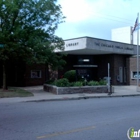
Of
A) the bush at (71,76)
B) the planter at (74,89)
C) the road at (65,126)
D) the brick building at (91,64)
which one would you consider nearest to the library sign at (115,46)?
the brick building at (91,64)

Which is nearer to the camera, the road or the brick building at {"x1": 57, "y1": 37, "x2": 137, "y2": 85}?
the road

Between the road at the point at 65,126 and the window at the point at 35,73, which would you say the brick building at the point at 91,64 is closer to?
the window at the point at 35,73

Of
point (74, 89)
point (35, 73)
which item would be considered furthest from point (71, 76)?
point (35, 73)

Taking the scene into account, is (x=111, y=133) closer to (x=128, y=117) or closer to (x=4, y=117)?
(x=128, y=117)

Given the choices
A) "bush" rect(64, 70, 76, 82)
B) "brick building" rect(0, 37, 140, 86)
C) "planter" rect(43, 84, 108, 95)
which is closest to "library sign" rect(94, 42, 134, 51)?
"brick building" rect(0, 37, 140, 86)

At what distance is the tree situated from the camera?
59.7 ft

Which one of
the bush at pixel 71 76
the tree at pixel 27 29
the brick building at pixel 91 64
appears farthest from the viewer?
the brick building at pixel 91 64

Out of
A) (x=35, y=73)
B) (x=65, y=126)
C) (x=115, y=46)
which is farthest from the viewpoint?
(x=115, y=46)

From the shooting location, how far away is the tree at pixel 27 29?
59.7 ft

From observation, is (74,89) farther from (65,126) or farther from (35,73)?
(65,126)

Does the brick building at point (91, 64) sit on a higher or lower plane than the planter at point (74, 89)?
higher

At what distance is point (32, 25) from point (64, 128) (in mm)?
13716

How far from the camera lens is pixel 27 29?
1928 centimetres

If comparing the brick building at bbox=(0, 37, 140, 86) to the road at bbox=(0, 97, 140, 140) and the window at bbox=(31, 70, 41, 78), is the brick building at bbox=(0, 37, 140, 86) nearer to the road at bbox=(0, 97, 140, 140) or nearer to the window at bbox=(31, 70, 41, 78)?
the window at bbox=(31, 70, 41, 78)
